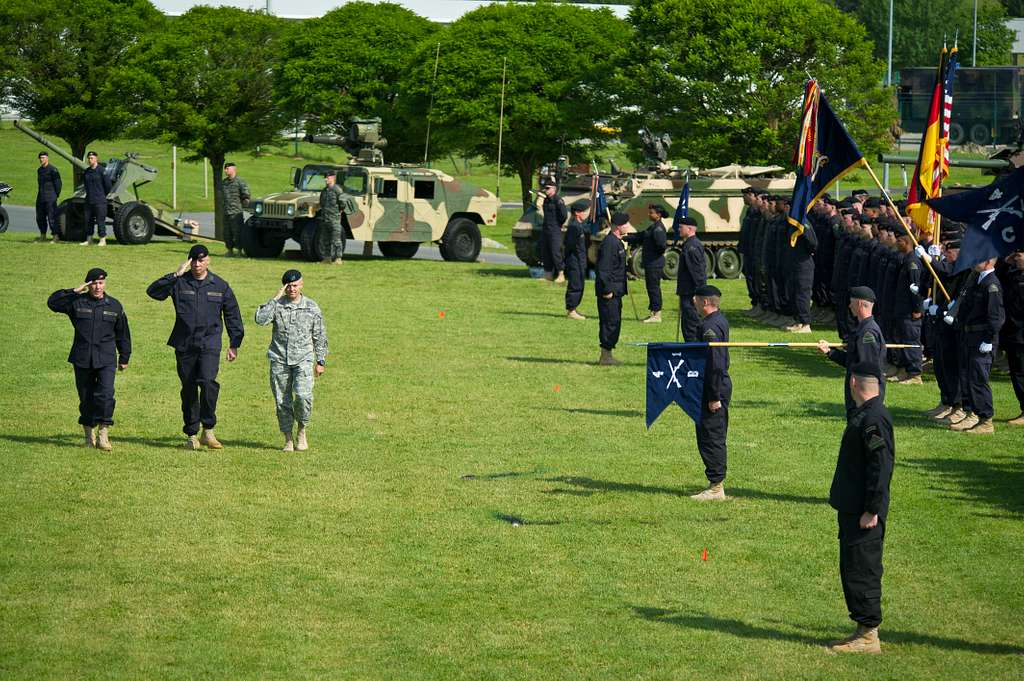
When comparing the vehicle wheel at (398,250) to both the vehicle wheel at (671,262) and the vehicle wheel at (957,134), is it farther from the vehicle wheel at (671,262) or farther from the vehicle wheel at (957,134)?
the vehicle wheel at (957,134)

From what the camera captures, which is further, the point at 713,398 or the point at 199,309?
the point at 199,309

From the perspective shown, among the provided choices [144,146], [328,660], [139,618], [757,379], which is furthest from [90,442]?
[144,146]

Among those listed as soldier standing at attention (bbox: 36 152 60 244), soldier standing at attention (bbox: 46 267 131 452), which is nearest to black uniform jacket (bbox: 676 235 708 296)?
soldier standing at attention (bbox: 46 267 131 452)

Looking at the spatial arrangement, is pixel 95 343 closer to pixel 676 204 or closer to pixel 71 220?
pixel 676 204

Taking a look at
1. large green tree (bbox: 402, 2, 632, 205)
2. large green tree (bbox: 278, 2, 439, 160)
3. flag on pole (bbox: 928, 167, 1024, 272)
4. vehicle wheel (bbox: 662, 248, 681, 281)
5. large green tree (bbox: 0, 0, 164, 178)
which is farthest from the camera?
large green tree (bbox: 278, 2, 439, 160)

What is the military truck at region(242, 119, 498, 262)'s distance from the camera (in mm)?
33219

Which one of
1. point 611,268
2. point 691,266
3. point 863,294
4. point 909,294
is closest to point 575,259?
point 611,268

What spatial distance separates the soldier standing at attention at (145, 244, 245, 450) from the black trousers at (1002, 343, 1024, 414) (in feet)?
27.5

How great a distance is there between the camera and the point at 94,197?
3447 cm

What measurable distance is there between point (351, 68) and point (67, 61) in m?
7.31

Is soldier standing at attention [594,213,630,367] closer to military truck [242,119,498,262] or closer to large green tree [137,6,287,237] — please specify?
military truck [242,119,498,262]

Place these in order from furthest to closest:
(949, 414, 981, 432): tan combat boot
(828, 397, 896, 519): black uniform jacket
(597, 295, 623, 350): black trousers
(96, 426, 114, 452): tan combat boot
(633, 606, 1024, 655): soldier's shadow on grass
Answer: (597, 295, 623, 350): black trousers → (949, 414, 981, 432): tan combat boot → (96, 426, 114, 452): tan combat boot → (633, 606, 1024, 655): soldier's shadow on grass → (828, 397, 896, 519): black uniform jacket

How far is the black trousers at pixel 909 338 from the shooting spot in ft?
60.4

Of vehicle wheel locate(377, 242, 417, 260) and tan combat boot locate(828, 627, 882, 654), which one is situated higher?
vehicle wheel locate(377, 242, 417, 260)
